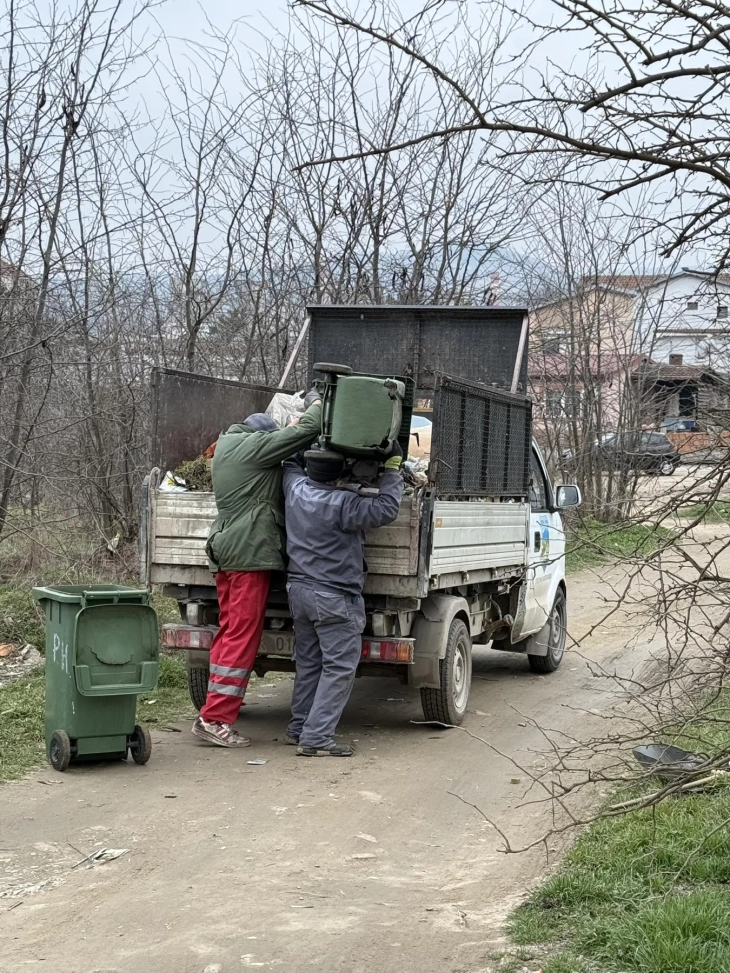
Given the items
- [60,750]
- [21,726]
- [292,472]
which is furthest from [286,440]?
[21,726]

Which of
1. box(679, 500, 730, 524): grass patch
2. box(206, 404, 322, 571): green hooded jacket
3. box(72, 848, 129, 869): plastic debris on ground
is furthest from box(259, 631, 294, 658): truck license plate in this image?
box(679, 500, 730, 524): grass patch

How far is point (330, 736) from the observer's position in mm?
7422

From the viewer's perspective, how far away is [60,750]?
6.78 m

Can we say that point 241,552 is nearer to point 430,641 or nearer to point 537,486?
point 430,641

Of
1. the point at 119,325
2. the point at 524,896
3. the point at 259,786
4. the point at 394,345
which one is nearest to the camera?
the point at 524,896

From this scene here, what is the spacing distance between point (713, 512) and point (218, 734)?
3940mm

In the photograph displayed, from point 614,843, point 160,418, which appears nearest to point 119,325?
point 160,418

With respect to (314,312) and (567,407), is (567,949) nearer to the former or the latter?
(314,312)

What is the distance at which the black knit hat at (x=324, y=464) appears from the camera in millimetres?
7301

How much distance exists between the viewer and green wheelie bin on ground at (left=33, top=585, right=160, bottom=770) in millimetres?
6738

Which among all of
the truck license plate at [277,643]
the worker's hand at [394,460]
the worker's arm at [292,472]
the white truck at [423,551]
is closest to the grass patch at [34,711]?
the white truck at [423,551]

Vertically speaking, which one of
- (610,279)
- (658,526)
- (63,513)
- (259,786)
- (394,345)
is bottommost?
(259,786)

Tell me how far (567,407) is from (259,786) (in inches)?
585

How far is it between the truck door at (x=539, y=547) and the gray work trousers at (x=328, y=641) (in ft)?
8.57
